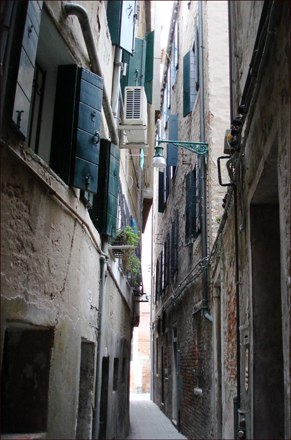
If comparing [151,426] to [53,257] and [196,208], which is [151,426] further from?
[53,257]

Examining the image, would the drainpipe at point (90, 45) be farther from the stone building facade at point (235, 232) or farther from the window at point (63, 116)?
the stone building facade at point (235, 232)

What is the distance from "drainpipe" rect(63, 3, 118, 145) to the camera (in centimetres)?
427

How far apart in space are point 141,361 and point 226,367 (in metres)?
26.1

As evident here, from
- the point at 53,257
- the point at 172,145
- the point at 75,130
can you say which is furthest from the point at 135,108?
the point at 172,145

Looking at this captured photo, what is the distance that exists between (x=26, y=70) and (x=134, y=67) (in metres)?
5.97

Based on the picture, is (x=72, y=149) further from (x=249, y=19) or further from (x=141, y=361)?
(x=141, y=361)

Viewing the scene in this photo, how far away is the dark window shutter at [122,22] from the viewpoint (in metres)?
6.63

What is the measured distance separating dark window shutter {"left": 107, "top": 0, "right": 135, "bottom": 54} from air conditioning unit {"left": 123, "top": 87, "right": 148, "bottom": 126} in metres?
0.74

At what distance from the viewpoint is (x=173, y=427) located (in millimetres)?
12086

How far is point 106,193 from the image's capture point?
626 cm

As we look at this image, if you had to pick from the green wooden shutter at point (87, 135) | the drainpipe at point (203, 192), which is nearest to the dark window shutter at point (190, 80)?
the drainpipe at point (203, 192)

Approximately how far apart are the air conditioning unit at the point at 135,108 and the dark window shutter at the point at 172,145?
549 cm

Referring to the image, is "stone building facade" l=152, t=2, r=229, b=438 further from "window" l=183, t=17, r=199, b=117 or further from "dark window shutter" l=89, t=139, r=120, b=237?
"dark window shutter" l=89, t=139, r=120, b=237

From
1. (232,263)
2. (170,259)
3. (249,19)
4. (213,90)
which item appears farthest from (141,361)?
(249,19)
